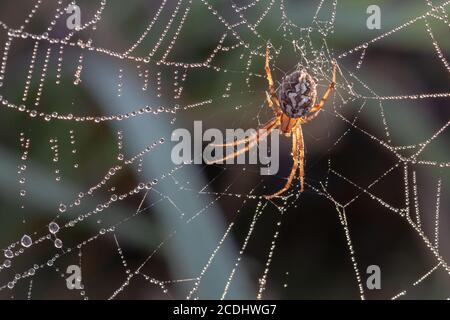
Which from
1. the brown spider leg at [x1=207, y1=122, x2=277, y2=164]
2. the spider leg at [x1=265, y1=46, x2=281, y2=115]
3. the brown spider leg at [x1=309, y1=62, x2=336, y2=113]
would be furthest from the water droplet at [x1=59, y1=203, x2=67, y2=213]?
the brown spider leg at [x1=309, y1=62, x2=336, y2=113]

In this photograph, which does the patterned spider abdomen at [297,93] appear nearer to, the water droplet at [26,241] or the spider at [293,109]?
the spider at [293,109]

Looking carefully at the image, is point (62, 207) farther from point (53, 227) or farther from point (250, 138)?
point (250, 138)

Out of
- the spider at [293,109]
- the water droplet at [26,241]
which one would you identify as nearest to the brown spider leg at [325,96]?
the spider at [293,109]

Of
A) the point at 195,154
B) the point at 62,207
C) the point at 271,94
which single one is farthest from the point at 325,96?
the point at 62,207

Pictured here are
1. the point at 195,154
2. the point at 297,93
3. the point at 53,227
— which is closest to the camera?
the point at 297,93

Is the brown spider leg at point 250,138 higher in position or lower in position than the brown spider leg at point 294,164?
higher

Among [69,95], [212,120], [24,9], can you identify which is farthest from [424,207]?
[24,9]

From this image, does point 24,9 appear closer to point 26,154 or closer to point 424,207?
point 26,154
